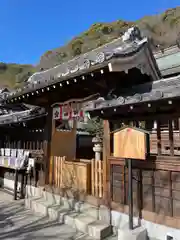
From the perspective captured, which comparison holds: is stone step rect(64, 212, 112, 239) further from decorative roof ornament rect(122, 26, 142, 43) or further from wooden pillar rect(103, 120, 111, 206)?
decorative roof ornament rect(122, 26, 142, 43)

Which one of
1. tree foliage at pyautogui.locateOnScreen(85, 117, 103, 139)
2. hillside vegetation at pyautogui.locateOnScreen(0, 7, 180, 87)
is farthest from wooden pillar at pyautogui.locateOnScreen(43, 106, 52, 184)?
hillside vegetation at pyautogui.locateOnScreen(0, 7, 180, 87)

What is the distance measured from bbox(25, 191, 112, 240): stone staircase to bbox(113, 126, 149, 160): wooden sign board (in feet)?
6.29

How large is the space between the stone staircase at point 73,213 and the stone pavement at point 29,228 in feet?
0.52

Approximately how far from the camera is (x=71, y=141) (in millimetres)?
10094

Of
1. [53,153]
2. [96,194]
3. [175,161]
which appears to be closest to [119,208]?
[96,194]

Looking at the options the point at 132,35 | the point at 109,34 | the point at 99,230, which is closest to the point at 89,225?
the point at 99,230

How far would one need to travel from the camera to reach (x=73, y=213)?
651 cm

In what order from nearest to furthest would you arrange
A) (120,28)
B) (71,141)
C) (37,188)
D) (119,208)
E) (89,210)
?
(119,208)
(89,210)
(37,188)
(71,141)
(120,28)

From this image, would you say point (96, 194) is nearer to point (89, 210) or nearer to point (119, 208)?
point (89, 210)

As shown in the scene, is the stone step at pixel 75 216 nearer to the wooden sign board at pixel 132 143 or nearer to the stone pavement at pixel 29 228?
the stone pavement at pixel 29 228

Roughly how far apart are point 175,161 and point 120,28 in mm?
69805

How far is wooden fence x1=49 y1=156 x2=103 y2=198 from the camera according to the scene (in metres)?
6.52

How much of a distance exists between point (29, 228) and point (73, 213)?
4.11 feet

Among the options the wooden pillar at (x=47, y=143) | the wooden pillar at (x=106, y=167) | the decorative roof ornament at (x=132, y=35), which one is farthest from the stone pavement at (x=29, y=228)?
the decorative roof ornament at (x=132, y=35)
